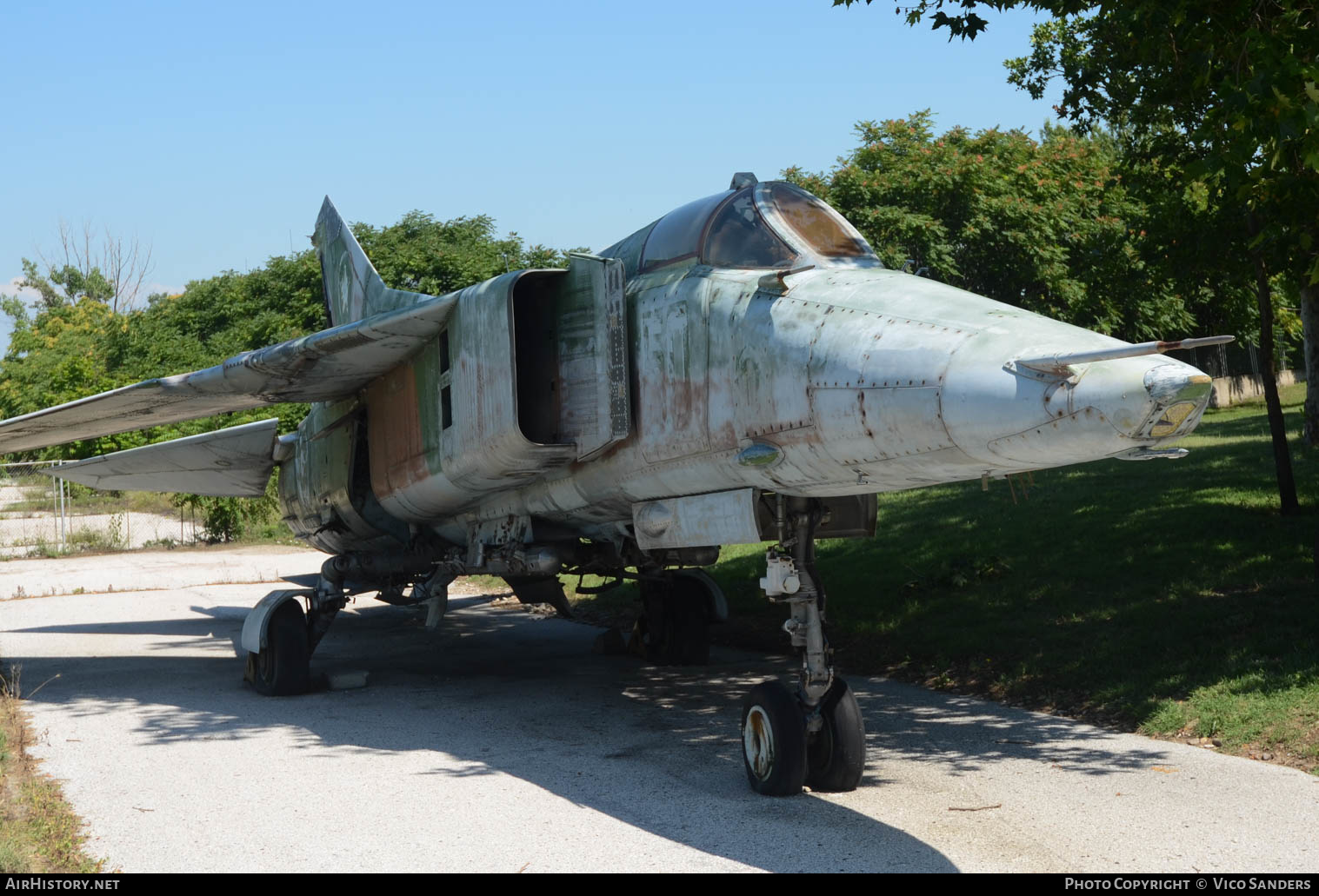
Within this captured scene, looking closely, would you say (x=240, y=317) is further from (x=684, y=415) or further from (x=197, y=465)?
(x=684, y=415)

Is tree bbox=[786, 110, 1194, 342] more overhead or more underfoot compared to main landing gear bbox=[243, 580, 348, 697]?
more overhead

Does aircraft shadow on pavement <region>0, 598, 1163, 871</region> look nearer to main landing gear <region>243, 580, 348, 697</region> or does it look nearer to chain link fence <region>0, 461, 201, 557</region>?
main landing gear <region>243, 580, 348, 697</region>

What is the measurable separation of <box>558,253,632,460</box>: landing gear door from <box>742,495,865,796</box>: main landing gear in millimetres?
1442

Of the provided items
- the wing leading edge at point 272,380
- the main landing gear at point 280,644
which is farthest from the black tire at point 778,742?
the main landing gear at point 280,644

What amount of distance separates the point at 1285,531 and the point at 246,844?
34.0 feet

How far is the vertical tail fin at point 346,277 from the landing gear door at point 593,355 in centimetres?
339

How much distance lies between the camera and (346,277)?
12.7 m

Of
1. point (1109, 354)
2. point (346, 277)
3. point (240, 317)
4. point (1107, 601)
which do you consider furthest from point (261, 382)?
point (240, 317)

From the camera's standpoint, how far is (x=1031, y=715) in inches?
338

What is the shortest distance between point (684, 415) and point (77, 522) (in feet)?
87.5

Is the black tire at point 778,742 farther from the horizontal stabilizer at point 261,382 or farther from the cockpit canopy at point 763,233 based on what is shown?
the horizontal stabilizer at point 261,382

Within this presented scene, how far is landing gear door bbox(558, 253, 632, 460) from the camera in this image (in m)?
7.08

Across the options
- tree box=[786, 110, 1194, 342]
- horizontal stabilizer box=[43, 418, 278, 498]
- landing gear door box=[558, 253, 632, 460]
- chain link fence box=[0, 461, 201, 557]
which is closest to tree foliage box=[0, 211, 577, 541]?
chain link fence box=[0, 461, 201, 557]

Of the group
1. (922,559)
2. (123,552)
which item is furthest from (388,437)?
(123,552)
